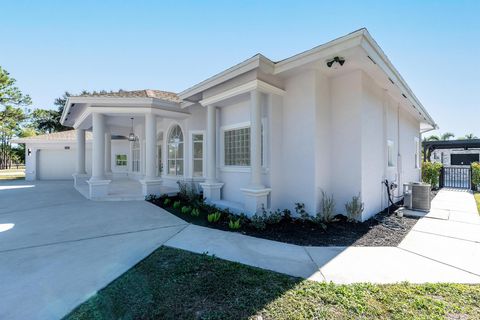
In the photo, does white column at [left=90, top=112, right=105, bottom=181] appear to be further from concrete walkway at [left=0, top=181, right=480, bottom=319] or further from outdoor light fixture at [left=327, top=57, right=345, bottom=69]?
outdoor light fixture at [left=327, top=57, right=345, bottom=69]

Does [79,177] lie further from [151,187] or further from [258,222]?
[258,222]

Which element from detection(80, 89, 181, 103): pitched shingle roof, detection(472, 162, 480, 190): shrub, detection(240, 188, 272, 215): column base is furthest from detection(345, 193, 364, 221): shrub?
detection(472, 162, 480, 190): shrub

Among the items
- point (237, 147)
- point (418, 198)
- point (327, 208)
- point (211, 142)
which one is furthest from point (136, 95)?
point (418, 198)

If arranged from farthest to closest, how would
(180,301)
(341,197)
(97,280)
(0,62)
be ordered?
1. (0,62)
2. (341,197)
3. (97,280)
4. (180,301)

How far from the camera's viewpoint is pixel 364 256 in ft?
13.5

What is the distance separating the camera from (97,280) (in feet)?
10.5

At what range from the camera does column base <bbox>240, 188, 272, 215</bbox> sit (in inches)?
242

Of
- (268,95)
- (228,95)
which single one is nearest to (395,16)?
(268,95)

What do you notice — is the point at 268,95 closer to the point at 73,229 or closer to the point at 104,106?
the point at 73,229

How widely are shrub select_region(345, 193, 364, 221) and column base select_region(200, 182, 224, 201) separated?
4106 mm

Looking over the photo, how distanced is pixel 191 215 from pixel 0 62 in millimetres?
31271

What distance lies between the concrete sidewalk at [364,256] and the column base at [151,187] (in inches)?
175

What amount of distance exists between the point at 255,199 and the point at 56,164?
19.6 m

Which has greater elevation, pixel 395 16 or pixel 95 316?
pixel 395 16
